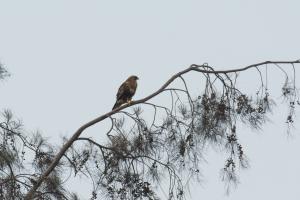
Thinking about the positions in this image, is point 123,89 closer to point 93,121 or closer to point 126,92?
point 126,92

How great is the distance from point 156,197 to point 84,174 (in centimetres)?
53

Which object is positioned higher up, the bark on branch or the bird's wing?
the bird's wing

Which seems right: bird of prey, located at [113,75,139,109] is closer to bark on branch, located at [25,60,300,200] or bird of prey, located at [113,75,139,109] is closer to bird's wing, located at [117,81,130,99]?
bird's wing, located at [117,81,130,99]

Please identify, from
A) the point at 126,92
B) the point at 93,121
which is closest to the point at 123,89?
the point at 126,92

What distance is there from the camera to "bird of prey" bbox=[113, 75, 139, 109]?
23.4 feet

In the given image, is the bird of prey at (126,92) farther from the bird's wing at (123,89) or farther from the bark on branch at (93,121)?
the bark on branch at (93,121)

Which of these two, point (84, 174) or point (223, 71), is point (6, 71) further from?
point (223, 71)

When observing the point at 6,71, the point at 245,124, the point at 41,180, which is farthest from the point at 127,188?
the point at 6,71

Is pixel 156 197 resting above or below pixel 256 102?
below

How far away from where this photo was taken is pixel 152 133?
212 inches

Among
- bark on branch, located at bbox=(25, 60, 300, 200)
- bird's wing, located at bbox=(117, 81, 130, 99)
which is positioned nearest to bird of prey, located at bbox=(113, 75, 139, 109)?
bird's wing, located at bbox=(117, 81, 130, 99)

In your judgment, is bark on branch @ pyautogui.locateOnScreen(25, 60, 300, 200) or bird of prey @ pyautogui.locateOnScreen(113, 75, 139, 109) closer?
bark on branch @ pyautogui.locateOnScreen(25, 60, 300, 200)

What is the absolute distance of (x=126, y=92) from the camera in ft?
23.8

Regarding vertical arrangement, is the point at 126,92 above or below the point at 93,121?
above
